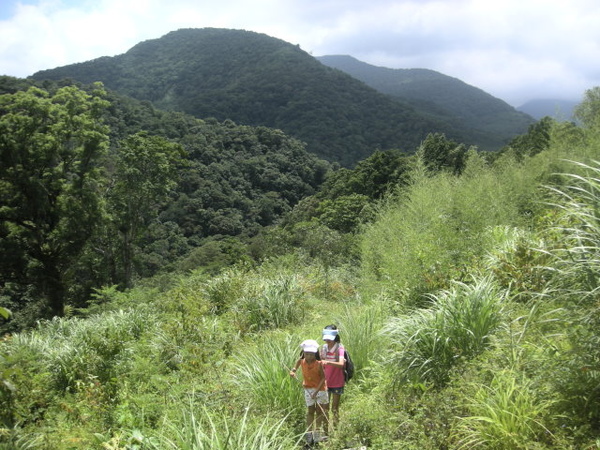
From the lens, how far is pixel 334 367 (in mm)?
4570

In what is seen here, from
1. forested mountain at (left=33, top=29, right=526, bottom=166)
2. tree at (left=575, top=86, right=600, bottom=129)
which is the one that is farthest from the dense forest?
forested mountain at (left=33, top=29, right=526, bottom=166)

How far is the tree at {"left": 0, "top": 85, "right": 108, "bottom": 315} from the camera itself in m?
15.9

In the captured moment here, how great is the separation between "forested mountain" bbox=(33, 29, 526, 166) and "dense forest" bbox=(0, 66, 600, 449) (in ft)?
203

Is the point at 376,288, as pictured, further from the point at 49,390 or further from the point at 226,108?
the point at 226,108

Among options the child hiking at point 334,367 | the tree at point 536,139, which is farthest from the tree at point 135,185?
the tree at point 536,139

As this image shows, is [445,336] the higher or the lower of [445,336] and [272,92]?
the lower

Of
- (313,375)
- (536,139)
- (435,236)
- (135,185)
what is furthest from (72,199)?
(536,139)

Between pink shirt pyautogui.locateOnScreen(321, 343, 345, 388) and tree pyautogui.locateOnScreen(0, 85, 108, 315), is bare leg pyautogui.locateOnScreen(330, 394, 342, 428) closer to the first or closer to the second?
pink shirt pyautogui.locateOnScreen(321, 343, 345, 388)

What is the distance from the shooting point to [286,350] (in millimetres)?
5359

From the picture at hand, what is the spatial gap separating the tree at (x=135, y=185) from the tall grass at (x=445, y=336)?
19022 mm

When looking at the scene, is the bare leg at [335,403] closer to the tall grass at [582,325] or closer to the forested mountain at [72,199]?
the tall grass at [582,325]

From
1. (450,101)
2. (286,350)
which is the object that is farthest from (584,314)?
(450,101)

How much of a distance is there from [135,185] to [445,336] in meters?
19.6

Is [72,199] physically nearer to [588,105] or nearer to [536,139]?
[536,139]
